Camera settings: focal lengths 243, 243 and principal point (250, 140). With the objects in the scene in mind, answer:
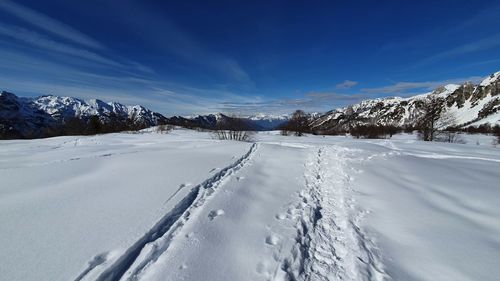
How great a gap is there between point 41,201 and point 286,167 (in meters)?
7.66

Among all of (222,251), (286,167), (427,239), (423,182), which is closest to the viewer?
(222,251)

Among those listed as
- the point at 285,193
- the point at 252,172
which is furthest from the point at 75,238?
the point at 252,172

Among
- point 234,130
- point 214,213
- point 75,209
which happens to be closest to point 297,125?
point 234,130

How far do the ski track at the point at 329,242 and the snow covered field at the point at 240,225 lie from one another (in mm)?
22

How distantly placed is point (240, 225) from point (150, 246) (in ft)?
5.35

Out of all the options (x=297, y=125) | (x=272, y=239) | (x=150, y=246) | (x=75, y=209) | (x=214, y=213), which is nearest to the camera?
(x=150, y=246)

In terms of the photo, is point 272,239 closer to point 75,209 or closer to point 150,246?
point 150,246

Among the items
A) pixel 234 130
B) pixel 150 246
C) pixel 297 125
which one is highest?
pixel 297 125

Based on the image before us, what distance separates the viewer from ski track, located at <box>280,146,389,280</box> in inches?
135

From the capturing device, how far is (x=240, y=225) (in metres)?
4.63

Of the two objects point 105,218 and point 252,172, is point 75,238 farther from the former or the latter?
point 252,172

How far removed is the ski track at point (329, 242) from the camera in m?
3.44

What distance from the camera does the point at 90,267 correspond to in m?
3.11

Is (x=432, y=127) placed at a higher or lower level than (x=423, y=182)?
higher
